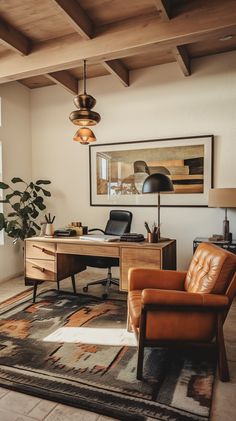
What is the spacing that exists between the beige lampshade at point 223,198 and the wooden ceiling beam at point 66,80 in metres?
2.62

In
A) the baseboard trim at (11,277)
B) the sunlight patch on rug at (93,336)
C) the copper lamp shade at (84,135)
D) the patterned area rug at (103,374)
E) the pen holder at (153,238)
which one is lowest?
the patterned area rug at (103,374)

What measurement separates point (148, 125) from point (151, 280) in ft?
8.39

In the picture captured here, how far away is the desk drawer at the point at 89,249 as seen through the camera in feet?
10.2

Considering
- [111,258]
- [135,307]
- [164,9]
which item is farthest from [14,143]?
[135,307]

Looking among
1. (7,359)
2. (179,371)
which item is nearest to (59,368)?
(7,359)

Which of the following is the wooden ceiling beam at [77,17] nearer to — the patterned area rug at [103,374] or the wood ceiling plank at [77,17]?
the wood ceiling plank at [77,17]

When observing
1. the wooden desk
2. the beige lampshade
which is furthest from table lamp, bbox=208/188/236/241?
the wooden desk

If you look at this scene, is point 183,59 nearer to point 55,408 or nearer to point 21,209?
point 21,209

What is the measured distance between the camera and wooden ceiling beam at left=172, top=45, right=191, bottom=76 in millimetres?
3571

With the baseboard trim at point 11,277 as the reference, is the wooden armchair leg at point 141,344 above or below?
above

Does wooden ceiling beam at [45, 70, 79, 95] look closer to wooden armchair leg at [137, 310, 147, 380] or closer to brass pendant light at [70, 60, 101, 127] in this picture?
brass pendant light at [70, 60, 101, 127]

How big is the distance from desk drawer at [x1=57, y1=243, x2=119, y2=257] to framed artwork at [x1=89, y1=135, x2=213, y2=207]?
148 cm

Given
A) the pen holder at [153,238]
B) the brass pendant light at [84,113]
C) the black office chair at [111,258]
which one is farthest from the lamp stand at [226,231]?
the brass pendant light at [84,113]

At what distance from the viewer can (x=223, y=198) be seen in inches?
141
